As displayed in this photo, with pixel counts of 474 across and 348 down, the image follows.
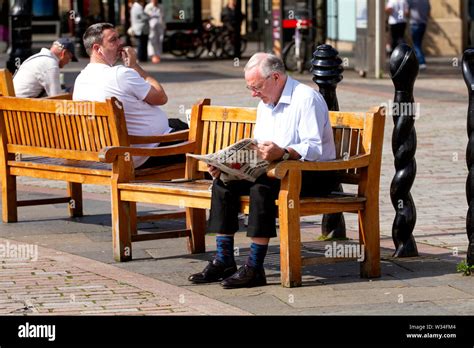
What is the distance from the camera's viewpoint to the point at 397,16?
26.0 metres

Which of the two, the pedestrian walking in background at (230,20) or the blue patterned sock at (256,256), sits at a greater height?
the pedestrian walking in background at (230,20)

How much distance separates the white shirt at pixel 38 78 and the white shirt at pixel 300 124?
3732mm

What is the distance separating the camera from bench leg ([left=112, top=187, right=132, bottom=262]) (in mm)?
7984

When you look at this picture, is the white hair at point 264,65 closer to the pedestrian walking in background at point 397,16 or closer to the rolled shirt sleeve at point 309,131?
the rolled shirt sleeve at point 309,131

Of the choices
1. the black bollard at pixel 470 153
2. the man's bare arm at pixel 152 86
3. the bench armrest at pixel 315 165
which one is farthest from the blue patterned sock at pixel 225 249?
the man's bare arm at pixel 152 86

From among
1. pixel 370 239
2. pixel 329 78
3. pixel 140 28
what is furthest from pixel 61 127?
pixel 140 28

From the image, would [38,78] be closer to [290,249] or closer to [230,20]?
[290,249]

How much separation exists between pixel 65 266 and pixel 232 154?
4.88ft

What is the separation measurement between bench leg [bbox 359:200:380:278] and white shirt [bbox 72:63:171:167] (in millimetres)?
1861

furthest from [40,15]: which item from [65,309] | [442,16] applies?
[65,309]

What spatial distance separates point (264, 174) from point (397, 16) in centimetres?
1939

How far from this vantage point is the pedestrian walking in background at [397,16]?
84.9 feet
